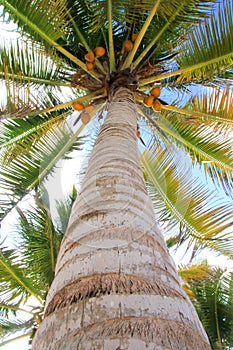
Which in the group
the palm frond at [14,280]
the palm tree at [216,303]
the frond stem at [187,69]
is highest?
the frond stem at [187,69]

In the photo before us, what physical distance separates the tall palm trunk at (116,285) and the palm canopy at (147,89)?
2555mm

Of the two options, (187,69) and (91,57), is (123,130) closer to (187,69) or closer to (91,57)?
(91,57)

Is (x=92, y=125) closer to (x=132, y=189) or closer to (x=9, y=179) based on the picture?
(x=9, y=179)

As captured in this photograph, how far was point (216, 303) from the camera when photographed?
20.1ft

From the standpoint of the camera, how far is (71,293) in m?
1.22

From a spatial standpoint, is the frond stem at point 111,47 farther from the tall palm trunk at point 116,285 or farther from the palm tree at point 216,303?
the palm tree at point 216,303

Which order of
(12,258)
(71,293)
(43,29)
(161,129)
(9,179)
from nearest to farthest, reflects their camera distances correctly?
(71,293), (43,29), (9,179), (12,258), (161,129)

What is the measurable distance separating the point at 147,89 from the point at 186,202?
184cm

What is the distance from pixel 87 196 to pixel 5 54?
325 centimetres

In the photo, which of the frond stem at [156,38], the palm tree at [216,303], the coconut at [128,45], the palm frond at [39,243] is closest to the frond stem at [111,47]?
the coconut at [128,45]

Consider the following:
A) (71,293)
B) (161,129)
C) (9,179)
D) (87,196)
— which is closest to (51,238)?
(9,179)

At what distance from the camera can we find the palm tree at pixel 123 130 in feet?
4.42

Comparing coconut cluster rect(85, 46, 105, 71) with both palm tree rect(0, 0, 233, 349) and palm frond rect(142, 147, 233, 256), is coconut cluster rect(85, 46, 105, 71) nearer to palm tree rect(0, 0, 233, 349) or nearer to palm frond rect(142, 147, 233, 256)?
palm tree rect(0, 0, 233, 349)

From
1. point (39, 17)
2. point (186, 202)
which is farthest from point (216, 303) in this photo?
point (39, 17)
